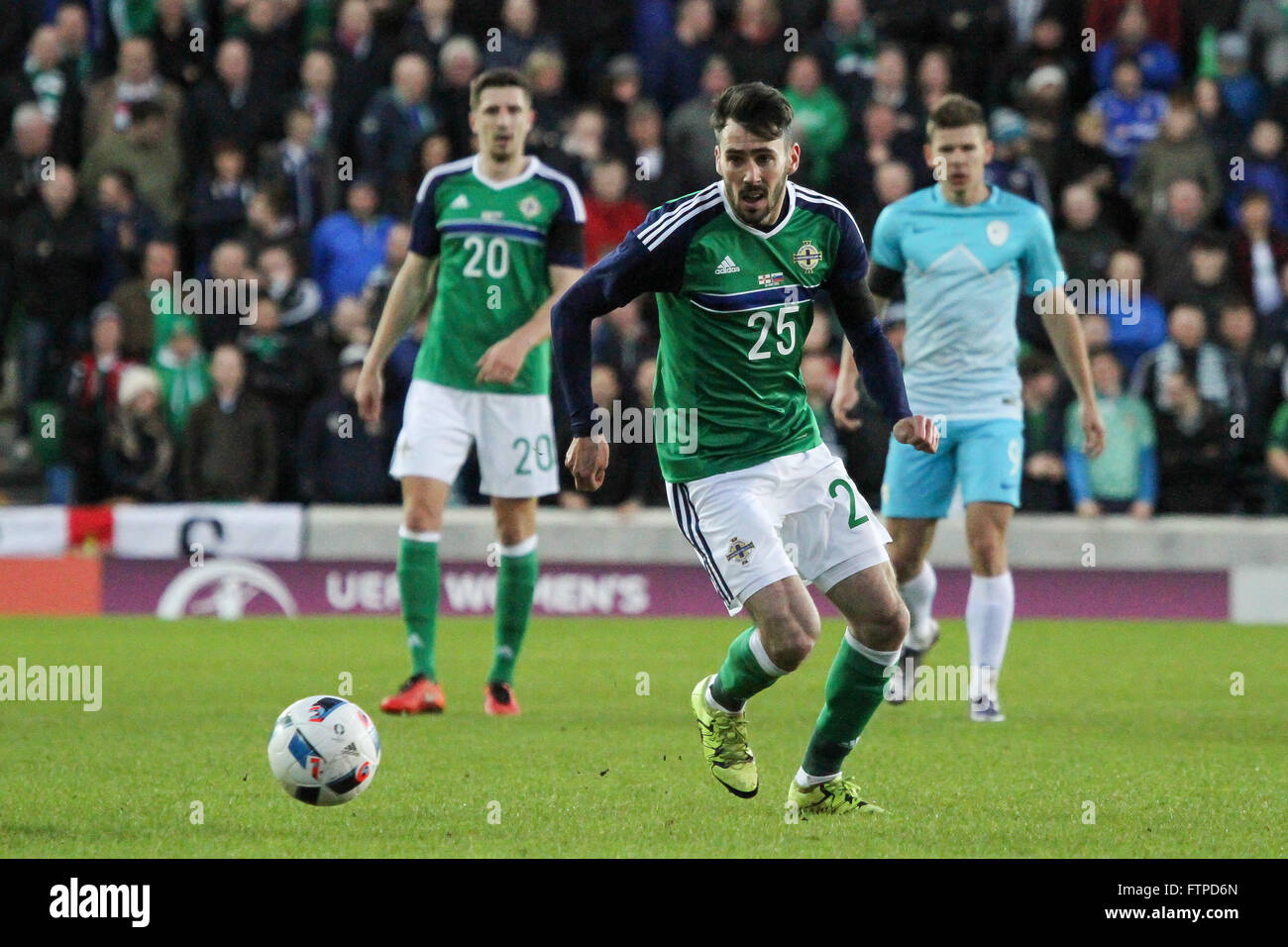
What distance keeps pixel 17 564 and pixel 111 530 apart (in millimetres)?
742

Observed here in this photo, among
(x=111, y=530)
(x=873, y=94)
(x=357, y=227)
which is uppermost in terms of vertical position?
(x=873, y=94)

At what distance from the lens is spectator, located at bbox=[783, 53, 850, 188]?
16.8 m

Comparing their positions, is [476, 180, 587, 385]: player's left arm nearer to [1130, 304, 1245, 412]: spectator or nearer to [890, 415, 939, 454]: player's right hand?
[890, 415, 939, 454]: player's right hand

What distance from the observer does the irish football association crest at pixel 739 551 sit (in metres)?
6.56

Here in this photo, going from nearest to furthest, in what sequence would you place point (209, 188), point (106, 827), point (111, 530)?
point (106, 827) < point (111, 530) < point (209, 188)

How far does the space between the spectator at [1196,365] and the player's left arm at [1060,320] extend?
5.98 m

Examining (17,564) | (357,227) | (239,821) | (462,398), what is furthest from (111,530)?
(239,821)

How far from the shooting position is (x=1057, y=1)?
59.1ft

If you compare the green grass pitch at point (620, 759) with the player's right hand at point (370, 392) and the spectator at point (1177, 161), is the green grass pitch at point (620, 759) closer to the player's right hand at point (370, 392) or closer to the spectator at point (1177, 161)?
the player's right hand at point (370, 392)

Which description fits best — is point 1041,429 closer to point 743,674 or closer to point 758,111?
point 743,674

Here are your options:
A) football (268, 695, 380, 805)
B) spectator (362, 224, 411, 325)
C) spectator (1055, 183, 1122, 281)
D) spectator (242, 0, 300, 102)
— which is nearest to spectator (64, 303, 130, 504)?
spectator (362, 224, 411, 325)

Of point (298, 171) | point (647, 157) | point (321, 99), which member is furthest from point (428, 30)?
point (647, 157)

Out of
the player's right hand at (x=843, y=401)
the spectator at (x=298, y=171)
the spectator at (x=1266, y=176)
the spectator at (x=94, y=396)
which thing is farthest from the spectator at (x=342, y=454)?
the spectator at (x=1266, y=176)

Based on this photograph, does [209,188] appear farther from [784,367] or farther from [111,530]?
[784,367]
